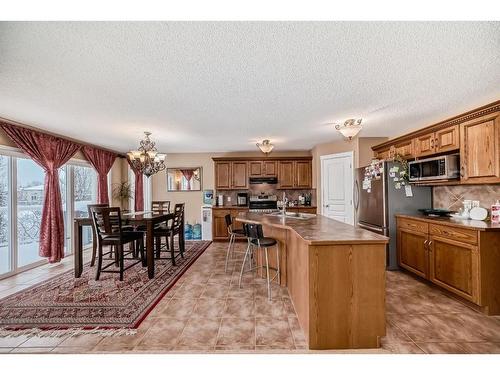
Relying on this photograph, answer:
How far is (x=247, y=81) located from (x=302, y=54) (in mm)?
637

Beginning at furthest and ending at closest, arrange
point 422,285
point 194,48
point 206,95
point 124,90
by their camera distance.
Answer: point 422,285 < point 206,95 < point 124,90 < point 194,48

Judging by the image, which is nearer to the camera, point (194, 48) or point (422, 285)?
point (194, 48)

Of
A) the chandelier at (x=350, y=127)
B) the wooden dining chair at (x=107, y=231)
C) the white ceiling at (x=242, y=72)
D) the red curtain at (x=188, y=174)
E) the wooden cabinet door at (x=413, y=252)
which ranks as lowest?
the wooden cabinet door at (x=413, y=252)

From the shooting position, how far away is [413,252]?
3.45 m

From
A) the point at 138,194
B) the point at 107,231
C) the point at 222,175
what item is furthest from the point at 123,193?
the point at 107,231

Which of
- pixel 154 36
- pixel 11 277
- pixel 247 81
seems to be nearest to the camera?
pixel 154 36

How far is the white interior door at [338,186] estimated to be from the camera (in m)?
5.13

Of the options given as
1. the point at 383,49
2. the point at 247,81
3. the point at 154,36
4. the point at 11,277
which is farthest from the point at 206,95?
the point at 11,277

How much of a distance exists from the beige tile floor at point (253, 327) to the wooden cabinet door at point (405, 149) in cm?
200

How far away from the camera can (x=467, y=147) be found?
2.98 meters

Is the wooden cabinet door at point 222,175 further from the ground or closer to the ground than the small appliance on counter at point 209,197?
further from the ground

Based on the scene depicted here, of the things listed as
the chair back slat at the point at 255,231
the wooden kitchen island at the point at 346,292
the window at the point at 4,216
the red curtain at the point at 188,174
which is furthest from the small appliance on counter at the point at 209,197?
the wooden kitchen island at the point at 346,292

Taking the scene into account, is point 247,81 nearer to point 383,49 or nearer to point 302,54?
point 302,54

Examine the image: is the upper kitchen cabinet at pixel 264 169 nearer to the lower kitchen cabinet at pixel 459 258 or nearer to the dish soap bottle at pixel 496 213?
the lower kitchen cabinet at pixel 459 258
